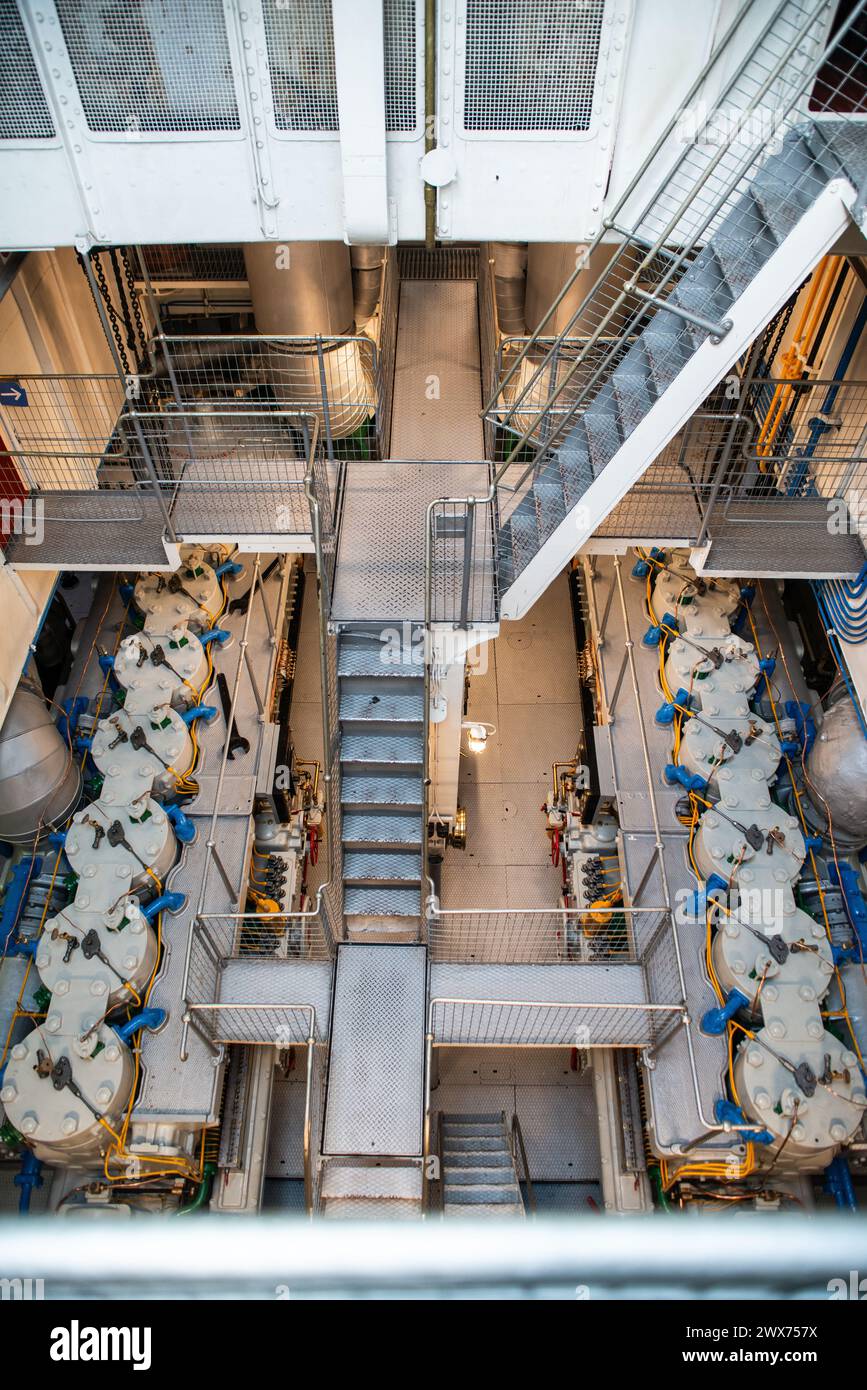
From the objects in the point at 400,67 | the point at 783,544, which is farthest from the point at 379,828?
the point at 400,67

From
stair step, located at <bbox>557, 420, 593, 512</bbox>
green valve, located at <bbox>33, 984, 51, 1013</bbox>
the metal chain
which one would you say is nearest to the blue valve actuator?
stair step, located at <bbox>557, 420, 593, 512</bbox>

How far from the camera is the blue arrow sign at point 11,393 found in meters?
4.98

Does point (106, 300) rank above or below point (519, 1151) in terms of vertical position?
above

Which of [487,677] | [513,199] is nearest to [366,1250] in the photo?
[513,199]

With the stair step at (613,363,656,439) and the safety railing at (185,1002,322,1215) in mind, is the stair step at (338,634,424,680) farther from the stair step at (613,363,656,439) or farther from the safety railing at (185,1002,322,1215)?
the safety railing at (185,1002,322,1215)

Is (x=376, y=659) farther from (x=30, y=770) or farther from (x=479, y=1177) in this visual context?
(x=479, y=1177)

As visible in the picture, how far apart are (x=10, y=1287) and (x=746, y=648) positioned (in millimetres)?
5943

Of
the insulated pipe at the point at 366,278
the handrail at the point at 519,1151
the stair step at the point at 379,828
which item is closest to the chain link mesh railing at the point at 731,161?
the stair step at the point at 379,828

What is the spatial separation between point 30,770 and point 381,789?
2002 millimetres

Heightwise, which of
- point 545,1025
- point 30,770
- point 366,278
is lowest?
point 545,1025

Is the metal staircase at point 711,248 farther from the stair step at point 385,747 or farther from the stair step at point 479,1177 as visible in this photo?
the stair step at point 479,1177

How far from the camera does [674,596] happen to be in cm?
675

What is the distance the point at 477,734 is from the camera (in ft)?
22.9

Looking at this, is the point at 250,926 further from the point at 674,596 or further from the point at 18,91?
the point at 18,91
